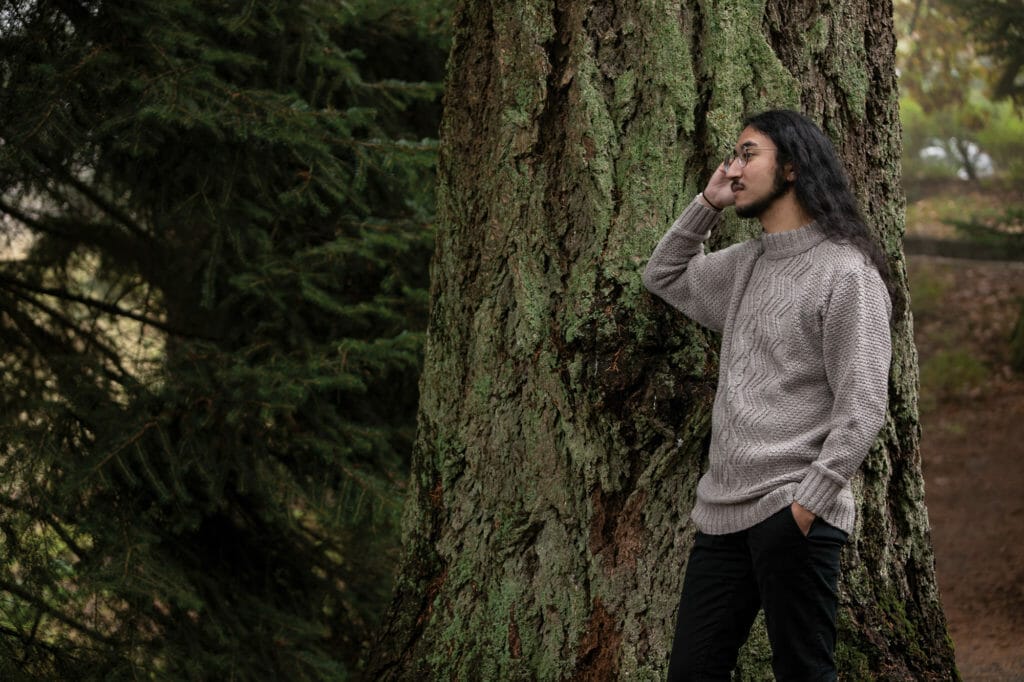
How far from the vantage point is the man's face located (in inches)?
113

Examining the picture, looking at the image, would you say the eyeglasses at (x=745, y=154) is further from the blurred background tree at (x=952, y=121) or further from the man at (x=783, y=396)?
the blurred background tree at (x=952, y=121)

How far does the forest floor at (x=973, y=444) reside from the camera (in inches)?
290

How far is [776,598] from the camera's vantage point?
104 inches

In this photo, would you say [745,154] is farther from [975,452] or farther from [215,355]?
[975,452]

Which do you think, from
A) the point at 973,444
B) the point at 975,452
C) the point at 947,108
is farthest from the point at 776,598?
the point at 947,108

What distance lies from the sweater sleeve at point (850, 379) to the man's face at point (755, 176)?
1.13 feet

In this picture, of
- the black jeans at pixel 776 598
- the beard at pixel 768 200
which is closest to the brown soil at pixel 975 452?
the black jeans at pixel 776 598

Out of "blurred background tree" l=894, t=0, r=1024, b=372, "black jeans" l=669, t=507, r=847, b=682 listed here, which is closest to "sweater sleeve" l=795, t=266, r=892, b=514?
"black jeans" l=669, t=507, r=847, b=682

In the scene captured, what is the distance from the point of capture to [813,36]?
343cm

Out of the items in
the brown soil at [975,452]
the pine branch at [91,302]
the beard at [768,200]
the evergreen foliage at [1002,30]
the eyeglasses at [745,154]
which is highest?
the evergreen foliage at [1002,30]

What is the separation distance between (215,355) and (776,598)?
395cm

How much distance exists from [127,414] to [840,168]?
4.08 m

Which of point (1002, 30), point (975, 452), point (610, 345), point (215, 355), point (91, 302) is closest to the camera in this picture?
point (610, 345)

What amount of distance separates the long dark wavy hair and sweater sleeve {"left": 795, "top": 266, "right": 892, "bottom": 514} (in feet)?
0.47
